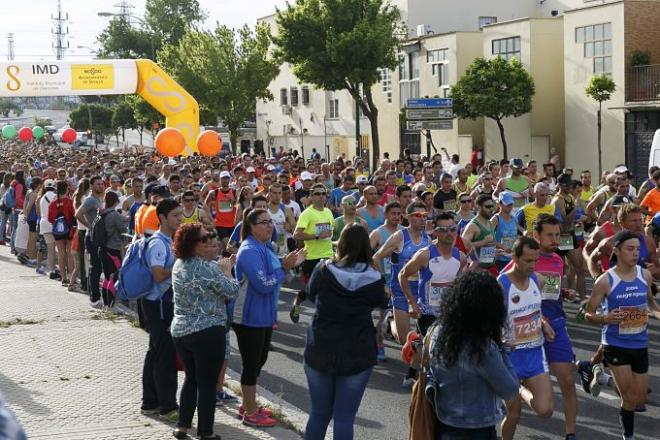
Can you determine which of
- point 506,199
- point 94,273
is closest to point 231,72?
point 94,273

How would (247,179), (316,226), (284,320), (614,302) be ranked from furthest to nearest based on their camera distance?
(247,179) → (284,320) → (316,226) → (614,302)

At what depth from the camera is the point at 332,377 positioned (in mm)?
6129

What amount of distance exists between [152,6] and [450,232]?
78406 mm

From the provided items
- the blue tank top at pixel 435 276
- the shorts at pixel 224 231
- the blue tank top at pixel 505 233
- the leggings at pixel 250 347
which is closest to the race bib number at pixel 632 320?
the blue tank top at pixel 435 276

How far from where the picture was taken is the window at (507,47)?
39.7m

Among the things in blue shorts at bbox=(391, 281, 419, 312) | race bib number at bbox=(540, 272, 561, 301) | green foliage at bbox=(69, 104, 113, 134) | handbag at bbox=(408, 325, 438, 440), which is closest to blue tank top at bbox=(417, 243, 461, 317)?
blue shorts at bbox=(391, 281, 419, 312)

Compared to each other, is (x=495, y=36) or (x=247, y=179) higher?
(x=495, y=36)

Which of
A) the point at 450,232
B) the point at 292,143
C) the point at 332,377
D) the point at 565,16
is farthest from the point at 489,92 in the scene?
the point at 332,377

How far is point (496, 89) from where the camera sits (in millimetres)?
37062

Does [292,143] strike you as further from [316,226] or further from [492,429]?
[492,429]

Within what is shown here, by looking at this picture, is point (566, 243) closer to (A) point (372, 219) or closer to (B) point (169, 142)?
(A) point (372, 219)

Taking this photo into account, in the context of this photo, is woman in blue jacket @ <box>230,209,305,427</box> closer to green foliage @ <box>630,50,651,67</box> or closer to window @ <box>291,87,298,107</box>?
green foliage @ <box>630,50,651,67</box>

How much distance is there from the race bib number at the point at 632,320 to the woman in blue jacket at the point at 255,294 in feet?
7.73

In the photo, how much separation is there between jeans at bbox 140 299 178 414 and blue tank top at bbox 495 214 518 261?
15.1 feet
